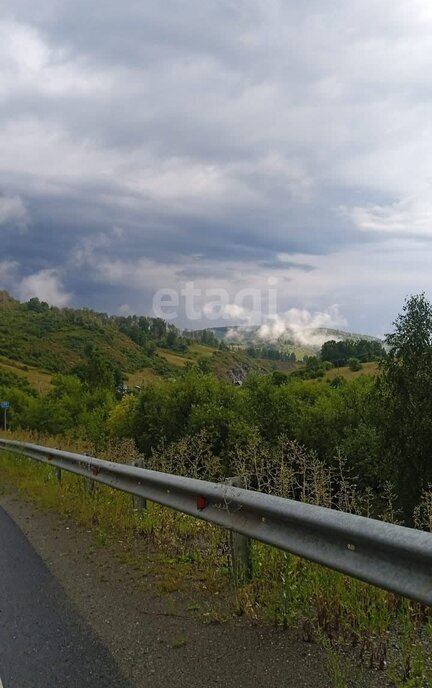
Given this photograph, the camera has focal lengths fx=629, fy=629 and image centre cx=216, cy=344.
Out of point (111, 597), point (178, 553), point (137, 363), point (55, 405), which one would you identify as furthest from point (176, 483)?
point (137, 363)

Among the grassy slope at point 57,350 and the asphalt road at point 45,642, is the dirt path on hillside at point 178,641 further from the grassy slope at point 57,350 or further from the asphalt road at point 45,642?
the grassy slope at point 57,350

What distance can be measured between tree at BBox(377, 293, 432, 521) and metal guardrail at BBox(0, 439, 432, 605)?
39885 mm

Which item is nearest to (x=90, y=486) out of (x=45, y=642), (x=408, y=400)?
(x=45, y=642)

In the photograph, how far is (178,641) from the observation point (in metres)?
3.96

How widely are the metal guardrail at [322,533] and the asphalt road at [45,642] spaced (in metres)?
1.24

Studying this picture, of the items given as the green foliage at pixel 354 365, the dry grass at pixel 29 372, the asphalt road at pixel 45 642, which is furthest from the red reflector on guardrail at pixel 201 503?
the dry grass at pixel 29 372

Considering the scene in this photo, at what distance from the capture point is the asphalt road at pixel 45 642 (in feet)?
11.6

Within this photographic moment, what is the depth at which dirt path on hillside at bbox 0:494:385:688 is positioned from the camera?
3377 millimetres

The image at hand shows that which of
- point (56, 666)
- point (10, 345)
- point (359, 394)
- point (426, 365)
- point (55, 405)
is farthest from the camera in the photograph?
point (10, 345)

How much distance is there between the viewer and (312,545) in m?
3.76

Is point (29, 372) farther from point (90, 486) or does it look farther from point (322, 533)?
point (322, 533)

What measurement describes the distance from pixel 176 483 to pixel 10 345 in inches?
7061

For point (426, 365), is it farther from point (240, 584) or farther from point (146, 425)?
point (240, 584)

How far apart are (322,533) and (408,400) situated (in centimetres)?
5055
